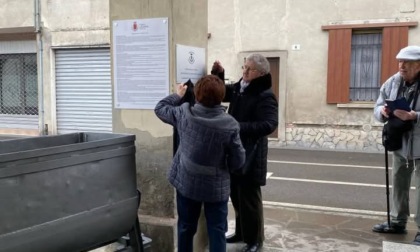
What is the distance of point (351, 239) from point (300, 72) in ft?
27.1

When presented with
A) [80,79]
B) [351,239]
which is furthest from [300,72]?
[351,239]

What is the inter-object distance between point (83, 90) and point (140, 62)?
11.9 meters

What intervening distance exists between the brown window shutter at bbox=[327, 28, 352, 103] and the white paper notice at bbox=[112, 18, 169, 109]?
8.98m

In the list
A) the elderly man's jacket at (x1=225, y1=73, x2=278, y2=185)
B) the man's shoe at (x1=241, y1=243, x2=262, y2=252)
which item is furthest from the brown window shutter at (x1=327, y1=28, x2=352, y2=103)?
the man's shoe at (x1=241, y1=243, x2=262, y2=252)

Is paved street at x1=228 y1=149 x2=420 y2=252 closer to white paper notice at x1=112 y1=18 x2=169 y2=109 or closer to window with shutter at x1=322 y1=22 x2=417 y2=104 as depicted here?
white paper notice at x1=112 y1=18 x2=169 y2=109

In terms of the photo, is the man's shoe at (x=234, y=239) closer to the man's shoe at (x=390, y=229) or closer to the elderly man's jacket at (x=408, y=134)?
the man's shoe at (x=390, y=229)

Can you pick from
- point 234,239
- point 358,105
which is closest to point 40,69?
point 358,105

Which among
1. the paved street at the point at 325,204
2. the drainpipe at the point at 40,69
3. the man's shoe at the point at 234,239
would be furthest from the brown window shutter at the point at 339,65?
the drainpipe at the point at 40,69

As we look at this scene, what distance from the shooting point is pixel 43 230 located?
2.50 meters

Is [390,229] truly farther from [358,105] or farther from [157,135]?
[358,105]

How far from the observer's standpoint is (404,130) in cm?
428

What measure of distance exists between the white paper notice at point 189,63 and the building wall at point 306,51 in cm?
856

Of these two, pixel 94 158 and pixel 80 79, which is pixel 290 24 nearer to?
pixel 80 79

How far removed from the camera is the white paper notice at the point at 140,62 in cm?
368
